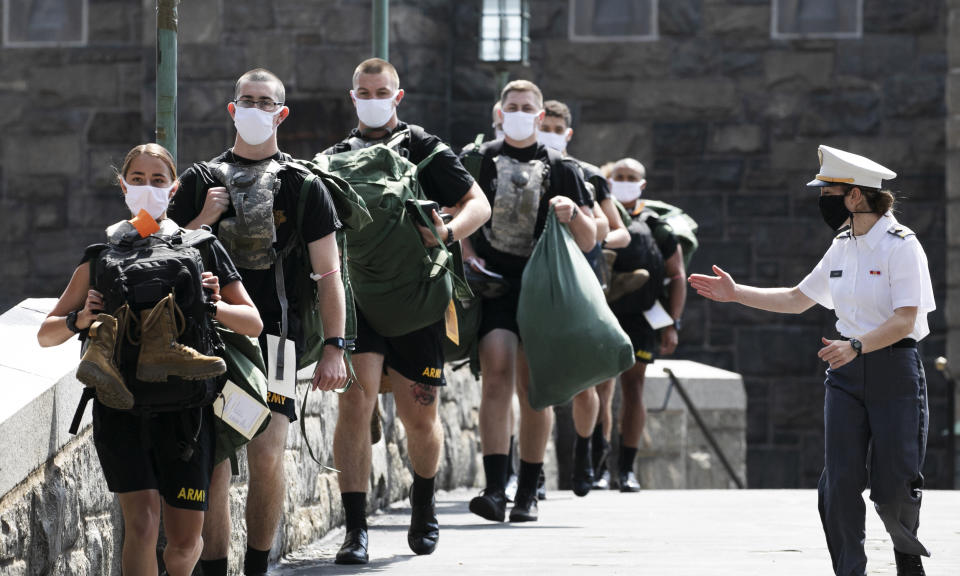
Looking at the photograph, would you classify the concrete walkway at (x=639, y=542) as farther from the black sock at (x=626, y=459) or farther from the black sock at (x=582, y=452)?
the black sock at (x=626, y=459)

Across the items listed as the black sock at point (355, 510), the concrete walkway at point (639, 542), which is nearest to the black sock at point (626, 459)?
the concrete walkway at point (639, 542)

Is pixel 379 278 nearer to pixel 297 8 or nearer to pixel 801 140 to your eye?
pixel 297 8

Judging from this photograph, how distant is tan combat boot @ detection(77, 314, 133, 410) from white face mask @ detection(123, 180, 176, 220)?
1.38ft

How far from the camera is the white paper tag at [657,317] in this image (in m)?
9.61

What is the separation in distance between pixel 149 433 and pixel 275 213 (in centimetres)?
114

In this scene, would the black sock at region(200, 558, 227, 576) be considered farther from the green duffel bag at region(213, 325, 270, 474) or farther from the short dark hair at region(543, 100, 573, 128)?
the short dark hair at region(543, 100, 573, 128)

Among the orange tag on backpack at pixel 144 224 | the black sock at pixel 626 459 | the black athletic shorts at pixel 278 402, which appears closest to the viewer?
the orange tag on backpack at pixel 144 224

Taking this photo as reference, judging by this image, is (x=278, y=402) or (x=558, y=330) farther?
(x=558, y=330)

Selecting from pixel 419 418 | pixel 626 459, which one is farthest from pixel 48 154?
pixel 419 418

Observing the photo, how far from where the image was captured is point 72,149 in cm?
1345

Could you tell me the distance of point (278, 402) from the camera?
17.2 feet

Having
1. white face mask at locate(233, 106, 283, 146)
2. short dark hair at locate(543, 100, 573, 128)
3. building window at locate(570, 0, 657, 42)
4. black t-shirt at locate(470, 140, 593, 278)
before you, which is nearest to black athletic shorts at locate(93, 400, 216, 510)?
white face mask at locate(233, 106, 283, 146)

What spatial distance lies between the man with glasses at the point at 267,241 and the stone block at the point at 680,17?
855 cm

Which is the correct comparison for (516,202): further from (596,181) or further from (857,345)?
(857,345)
